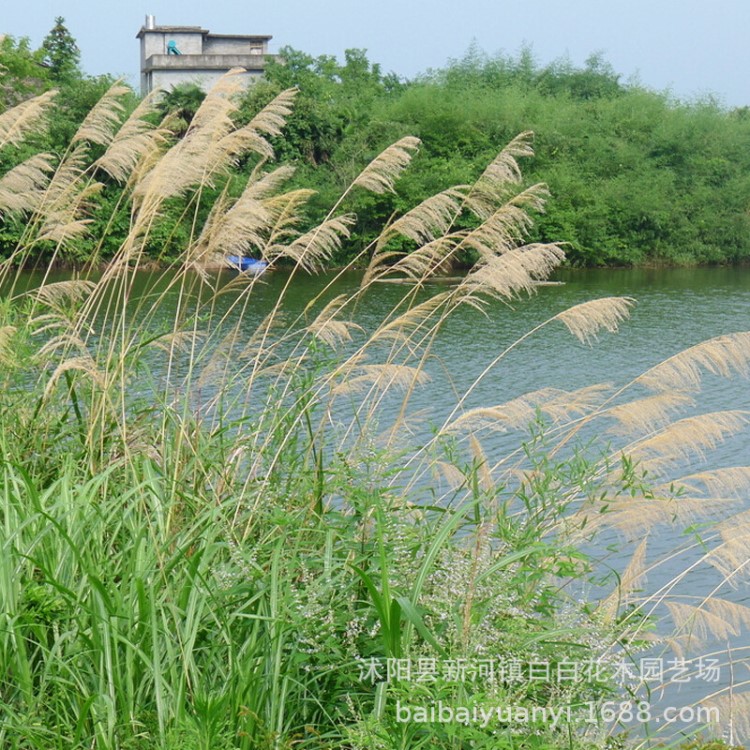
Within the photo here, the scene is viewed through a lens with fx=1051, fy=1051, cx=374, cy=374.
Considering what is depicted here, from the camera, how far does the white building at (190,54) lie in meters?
43.9

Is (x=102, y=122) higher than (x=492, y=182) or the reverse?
higher

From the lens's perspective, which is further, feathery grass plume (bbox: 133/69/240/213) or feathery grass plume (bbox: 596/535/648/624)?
feathery grass plume (bbox: 133/69/240/213)

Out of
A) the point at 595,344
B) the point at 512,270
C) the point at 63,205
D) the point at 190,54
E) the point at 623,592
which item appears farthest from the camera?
the point at 190,54

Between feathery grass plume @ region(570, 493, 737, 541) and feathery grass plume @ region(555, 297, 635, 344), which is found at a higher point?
feathery grass plume @ region(555, 297, 635, 344)

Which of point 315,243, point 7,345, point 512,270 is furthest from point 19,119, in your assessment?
point 512,270

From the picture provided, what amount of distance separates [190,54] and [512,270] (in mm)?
43434

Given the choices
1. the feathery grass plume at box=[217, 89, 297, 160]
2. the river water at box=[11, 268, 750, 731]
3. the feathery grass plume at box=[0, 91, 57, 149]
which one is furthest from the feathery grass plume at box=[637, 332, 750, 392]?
the feathery grass plume at box=[0, 91, 57, 149]

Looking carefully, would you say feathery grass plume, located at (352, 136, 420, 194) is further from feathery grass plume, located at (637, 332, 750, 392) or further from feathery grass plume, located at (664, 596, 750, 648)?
feathery grass plume, located at (664, 596, 750, 648)

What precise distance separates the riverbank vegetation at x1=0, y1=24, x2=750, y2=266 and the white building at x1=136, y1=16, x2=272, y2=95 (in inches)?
177

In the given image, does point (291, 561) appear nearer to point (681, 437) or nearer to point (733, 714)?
point (681, 437)

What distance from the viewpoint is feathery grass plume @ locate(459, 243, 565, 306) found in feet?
12.8

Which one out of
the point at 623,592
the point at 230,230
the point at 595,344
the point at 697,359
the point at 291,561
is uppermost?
the point at 230,230

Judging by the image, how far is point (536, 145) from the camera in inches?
1463

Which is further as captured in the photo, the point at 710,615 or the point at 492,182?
the point at 492,182
